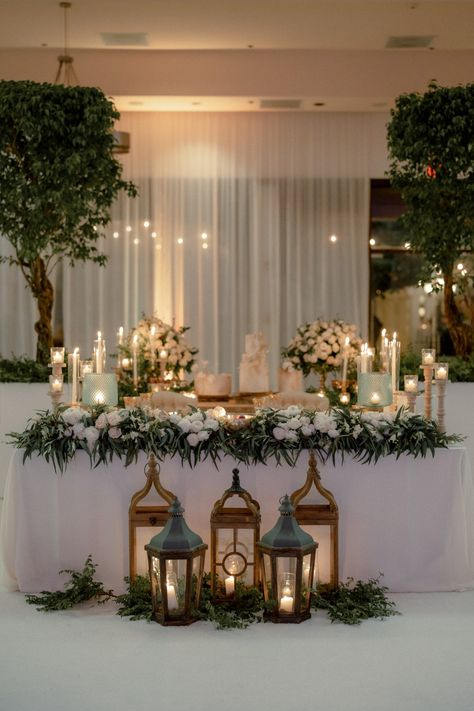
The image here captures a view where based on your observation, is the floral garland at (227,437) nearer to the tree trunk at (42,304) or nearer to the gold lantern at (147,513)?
the gold lantern at (147,513)

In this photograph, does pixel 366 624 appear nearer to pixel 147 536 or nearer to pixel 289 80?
pixel 147 536

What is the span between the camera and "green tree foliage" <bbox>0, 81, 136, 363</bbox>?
8727 mm

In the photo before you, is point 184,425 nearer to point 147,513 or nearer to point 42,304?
point 147,513

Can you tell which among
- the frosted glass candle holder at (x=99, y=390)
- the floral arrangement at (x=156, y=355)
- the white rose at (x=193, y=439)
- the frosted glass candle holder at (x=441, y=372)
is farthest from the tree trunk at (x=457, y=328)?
the white rose at (x=193, y=439)

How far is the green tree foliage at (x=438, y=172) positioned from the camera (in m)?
8.79

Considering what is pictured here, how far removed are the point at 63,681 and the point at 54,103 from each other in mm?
5707

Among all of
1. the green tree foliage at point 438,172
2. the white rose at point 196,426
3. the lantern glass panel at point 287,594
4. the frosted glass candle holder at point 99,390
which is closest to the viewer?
the lantern glass panel at point 287,594

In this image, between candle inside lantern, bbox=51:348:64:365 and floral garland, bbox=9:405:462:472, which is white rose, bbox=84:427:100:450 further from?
candle inside lantern, bbox=51:348:64:365

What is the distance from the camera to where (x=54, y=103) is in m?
8.77

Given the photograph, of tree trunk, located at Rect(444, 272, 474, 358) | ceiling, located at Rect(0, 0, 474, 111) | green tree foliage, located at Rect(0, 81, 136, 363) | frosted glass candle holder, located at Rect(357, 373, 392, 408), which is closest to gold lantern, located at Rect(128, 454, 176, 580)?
frosted glass candle holder, located at Rect(357, 373, 392, 408)

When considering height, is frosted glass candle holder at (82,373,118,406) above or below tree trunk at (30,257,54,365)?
below

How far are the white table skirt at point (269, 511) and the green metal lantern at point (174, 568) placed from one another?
0.55m

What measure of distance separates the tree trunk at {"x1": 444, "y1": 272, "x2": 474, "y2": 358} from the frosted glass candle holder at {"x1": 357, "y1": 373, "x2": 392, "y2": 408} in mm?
3315

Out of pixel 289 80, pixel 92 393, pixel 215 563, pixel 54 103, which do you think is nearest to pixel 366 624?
pixel 215 563
